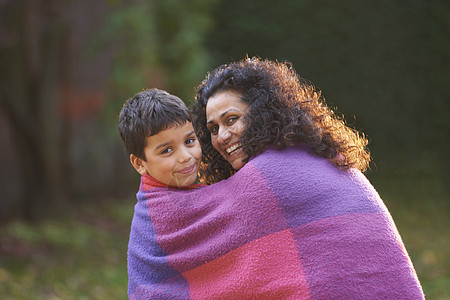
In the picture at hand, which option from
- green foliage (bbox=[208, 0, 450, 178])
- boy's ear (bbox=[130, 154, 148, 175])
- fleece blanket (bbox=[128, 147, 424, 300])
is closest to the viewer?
fleece blanket (bbox=[128, 147, 424, 300])

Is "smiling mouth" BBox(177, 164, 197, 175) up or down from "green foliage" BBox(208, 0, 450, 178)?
down

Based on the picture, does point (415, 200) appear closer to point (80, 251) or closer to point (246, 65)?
point (80, 251)

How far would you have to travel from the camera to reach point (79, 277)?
494cm

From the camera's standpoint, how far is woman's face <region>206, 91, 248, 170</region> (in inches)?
80.7

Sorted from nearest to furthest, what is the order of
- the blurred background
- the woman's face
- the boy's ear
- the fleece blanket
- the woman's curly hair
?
1. the fleece blanket
2. the woman's curly hair
3. the woman's face
4. the boy's ear
5. the blurred background

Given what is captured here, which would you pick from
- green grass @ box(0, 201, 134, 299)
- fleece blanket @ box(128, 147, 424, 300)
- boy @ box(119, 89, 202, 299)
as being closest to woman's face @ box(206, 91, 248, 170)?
boy @ box(119, 89, 202, 299)

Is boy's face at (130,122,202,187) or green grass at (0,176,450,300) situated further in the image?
green grass at (0,176,450,300)

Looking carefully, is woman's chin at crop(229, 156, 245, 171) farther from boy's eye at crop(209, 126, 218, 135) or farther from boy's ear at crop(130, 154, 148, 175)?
boy's ear at crop(130, 154, 148, 175)

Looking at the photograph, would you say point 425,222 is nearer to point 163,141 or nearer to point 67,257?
point 67,257

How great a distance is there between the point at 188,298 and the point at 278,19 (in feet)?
25.4

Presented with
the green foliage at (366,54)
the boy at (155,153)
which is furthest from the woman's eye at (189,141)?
the green foliage at (366,54)

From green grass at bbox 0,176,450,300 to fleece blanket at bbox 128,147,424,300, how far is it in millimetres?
2817

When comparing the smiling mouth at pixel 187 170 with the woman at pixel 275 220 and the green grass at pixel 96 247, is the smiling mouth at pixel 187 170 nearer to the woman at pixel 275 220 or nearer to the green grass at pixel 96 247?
the woman at pixel 275 220

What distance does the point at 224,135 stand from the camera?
208 cm
